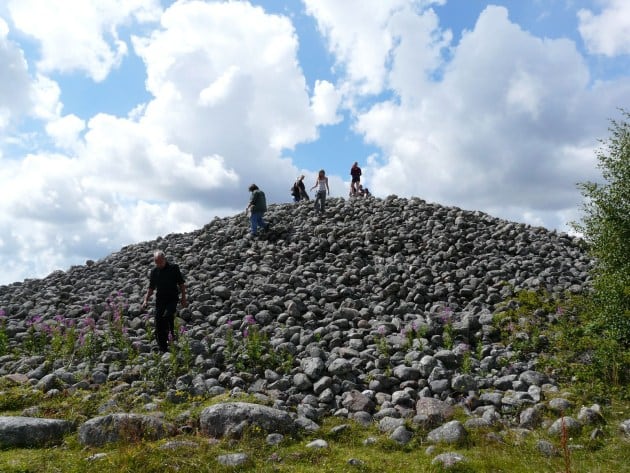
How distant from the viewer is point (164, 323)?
12.3m

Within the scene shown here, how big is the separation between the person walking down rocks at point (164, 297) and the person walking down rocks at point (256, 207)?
30.2ft

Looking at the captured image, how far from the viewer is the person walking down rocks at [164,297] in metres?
12.3

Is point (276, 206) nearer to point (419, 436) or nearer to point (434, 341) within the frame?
point (434, 341)

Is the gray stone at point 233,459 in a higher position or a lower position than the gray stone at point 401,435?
lower

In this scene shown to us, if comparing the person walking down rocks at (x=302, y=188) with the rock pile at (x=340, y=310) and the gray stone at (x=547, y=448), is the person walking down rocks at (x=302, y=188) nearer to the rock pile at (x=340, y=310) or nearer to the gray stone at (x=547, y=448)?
the rock pile at (x=340, y=310)

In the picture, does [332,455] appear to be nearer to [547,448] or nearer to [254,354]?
[547,448]

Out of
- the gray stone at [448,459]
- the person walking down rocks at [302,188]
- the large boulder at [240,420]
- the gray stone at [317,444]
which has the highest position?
the person walking down rocks at [302,188]

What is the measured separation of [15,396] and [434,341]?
8.70 m

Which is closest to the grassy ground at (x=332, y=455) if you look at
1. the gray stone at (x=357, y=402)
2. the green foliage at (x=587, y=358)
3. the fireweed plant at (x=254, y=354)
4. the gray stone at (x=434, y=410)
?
the gray stone at (x=434, y=410)

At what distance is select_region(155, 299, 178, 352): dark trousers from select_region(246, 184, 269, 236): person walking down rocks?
970 cm

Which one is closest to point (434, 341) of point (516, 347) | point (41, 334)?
point (516, 347)

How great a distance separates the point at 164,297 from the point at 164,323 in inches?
25.0

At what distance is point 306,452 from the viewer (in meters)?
7.37

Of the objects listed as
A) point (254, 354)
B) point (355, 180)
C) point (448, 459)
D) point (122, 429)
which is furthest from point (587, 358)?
point (355, 180)
